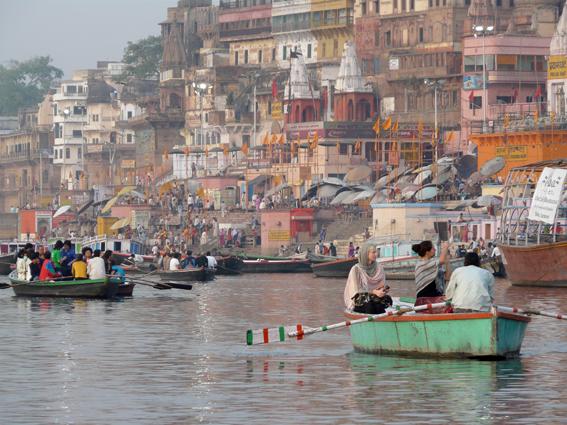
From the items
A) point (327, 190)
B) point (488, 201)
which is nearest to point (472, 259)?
point (488, 201)

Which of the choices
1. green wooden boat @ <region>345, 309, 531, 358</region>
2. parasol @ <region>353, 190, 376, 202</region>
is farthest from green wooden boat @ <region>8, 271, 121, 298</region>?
parasol @ <region>353, 190, 376, 202</region>

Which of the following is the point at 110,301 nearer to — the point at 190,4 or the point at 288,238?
the point at 288,238

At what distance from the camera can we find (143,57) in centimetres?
13325

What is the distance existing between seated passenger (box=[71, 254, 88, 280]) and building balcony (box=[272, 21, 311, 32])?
70.8m

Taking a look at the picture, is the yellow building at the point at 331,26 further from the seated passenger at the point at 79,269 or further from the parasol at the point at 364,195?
the seated passenger at the point at 79,269

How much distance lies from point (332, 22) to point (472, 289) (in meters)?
81.7

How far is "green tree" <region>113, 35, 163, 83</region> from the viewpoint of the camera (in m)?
133

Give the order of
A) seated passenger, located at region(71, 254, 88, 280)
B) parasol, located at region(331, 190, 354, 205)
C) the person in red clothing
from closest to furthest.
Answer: seated passenger, located at region(71, 254, 88, 280)
the person in red clothing
parasol, located at region(331, 190, 354, 205)

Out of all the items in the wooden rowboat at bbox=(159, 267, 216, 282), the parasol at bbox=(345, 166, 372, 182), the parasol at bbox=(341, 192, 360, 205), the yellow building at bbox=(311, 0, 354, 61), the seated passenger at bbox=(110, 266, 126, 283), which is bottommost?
the wooden rowboat at bbox=(159, 267, 216, 282)

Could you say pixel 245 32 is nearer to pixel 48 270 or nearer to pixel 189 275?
pixel 189 275

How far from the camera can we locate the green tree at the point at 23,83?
162m

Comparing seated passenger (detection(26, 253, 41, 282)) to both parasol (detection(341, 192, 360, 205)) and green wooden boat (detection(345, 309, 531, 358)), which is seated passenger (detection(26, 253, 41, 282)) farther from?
parasol (detection(341, 192, 360, 205))

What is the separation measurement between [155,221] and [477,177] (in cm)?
2784

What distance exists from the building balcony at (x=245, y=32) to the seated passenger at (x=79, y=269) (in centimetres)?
7694
